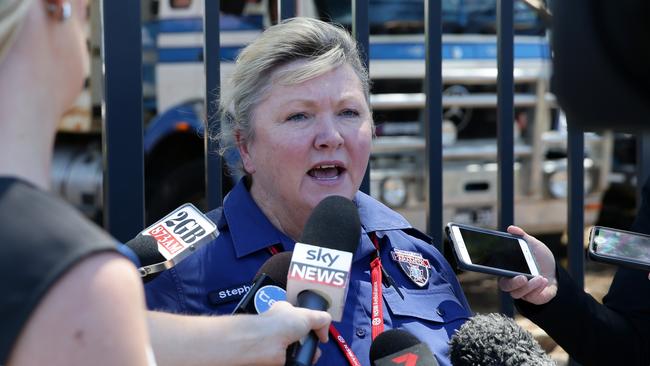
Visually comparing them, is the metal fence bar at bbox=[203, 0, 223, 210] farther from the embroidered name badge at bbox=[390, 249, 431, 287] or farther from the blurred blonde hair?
the blurred blonde hair

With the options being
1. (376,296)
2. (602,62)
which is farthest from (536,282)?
(602,62)

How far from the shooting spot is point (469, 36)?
6004 mm

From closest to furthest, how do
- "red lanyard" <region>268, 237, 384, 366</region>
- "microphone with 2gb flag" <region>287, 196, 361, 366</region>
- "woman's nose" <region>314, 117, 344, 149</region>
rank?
"microphone with 2gb flag" <region>287, 196, 361, 366</region>, "red lanyard" <region>268, 237, 384, 366</region>, "woman's nose" <region>314, 117, 344, 149</region>

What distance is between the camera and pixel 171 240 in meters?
1.96

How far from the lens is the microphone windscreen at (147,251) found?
1.91 meters

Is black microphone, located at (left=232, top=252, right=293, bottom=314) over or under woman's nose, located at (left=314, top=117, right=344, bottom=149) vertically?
under

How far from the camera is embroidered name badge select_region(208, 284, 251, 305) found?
6.83 ft

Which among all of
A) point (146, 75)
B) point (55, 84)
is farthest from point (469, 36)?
point (55, 84)

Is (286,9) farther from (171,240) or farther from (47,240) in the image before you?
(47,240)

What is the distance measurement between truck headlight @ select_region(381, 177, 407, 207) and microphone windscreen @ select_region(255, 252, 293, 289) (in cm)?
381

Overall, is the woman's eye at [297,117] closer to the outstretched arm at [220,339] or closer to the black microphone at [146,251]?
the black microphone at [146,251]

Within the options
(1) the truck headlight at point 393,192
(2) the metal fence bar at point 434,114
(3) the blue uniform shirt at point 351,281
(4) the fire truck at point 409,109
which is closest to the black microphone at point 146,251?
(3) the blue uniform shirt at point 351,281

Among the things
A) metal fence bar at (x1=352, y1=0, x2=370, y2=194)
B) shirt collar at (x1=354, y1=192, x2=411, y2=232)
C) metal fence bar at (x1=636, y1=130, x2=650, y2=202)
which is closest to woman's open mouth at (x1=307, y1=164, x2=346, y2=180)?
shirt collar at (x1=354, y1=192, x2=411, y2=232)

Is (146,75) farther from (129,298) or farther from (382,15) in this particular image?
(129,298)
